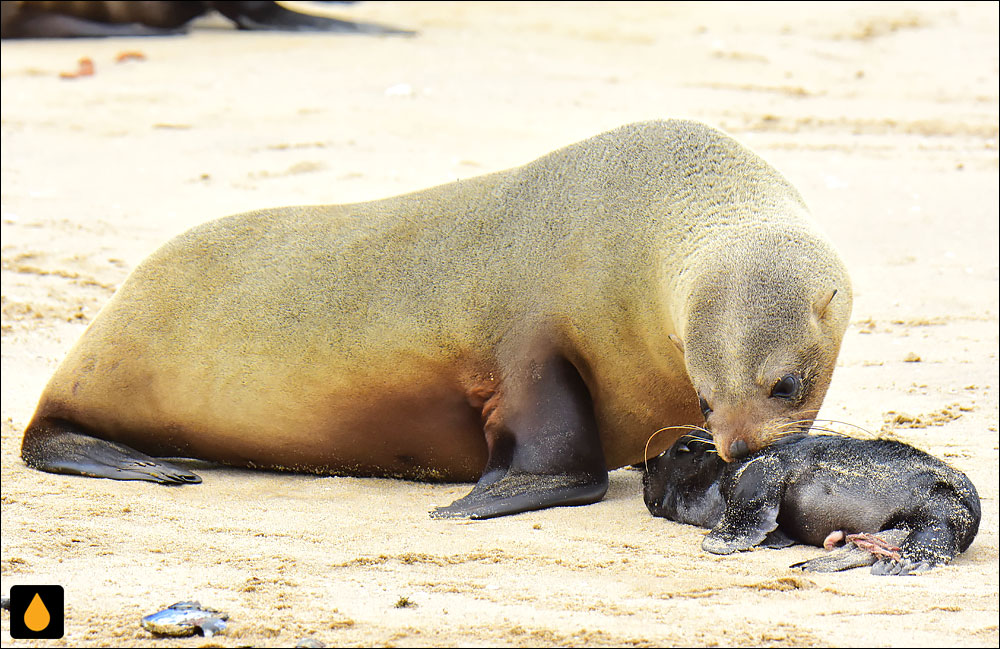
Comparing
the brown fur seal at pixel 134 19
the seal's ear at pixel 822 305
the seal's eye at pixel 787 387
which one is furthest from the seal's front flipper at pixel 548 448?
the brown fur seal at pixel 134 19

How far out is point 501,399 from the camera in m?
4.74

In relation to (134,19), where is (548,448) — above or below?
below

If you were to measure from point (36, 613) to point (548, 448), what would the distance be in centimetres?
200

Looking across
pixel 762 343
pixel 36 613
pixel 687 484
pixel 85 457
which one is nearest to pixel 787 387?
pixel 762 343

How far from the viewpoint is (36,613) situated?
117 inches

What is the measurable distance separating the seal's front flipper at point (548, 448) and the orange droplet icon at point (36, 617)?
65.5 inches

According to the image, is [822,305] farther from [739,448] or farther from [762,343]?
[739,448]

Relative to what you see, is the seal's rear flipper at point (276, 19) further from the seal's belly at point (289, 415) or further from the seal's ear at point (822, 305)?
the seal's ear at point (822, 305)

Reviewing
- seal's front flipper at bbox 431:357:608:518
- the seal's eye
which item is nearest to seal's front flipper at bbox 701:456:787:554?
the seal's eye

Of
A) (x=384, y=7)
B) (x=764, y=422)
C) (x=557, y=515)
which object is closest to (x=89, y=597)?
(x=557, y=515)

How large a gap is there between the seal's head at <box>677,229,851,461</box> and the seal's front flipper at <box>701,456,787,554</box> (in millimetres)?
111

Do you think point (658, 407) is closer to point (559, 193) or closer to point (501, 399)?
point (501, 399)

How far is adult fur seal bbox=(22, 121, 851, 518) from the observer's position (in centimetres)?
414

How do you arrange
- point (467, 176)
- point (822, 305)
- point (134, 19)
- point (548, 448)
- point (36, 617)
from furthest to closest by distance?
point (134, 19)
point (467, 176)
point (548, 448)
point (822, 305)
point (36, 617)
